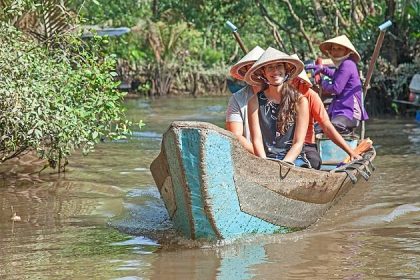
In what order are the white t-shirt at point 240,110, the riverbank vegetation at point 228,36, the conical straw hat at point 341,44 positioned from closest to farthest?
the white t-shirt at point 240,110, the conical straw hat at point 341,44, the riverbank vegetation at point 228,36

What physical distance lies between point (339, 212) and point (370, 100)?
961 cm

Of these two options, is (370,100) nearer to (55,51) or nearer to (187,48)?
(55,51)

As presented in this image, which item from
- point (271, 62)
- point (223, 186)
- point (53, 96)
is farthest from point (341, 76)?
point (223, 186)

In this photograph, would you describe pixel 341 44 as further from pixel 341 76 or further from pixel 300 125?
pixel 300 125

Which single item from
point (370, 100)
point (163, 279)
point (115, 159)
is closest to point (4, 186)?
point (115, 159)

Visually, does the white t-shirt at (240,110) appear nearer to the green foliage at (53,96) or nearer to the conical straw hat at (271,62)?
the conical straw hat at (271,62)

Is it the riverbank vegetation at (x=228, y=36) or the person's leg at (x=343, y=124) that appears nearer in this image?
the person's leg at (x=343, y=124)

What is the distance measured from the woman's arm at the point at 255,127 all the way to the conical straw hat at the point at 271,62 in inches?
5.8

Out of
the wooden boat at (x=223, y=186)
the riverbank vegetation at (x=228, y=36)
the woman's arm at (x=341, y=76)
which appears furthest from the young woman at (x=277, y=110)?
the riverbank vegetation at (x=228, y=36)

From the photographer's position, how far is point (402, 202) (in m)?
8.10

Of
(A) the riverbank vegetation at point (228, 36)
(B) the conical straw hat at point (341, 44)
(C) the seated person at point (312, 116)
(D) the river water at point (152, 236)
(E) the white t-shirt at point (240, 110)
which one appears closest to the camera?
(D) the river water at point (152, 236)

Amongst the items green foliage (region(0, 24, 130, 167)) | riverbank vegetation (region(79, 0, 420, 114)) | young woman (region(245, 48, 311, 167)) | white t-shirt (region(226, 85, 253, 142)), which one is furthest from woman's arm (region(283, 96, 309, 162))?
riverbank vegetation (region(79, 0, 420, 114))

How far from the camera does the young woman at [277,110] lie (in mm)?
6812

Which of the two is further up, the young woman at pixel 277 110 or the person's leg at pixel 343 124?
the young woman at pixel 277 110
